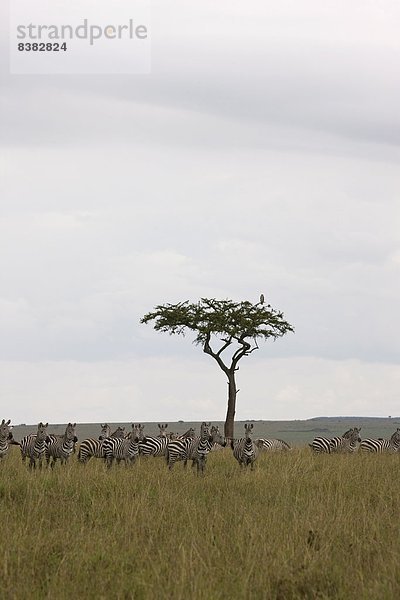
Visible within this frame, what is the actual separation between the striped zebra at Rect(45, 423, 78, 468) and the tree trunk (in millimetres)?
18959

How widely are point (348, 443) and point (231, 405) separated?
13433 millimetres

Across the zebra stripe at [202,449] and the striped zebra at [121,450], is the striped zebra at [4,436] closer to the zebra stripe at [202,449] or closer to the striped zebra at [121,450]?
the striped zebra at [121,450]

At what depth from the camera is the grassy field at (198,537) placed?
927 cm

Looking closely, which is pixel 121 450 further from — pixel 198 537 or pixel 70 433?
pixel 198 537

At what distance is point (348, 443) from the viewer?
29.7 metres

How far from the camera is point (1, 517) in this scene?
12992 mm

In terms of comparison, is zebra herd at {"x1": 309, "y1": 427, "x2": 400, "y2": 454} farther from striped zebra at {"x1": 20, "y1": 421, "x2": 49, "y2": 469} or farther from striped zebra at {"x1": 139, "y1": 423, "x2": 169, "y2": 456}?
striped zebra at {"x1": 20, "y1": 421, "x2": 49, "y2": 469}

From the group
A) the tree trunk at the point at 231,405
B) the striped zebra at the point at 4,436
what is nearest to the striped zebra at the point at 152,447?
the striped zebra at the point at 4,436

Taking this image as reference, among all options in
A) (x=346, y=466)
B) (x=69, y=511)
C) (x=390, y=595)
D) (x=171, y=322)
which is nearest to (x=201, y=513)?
(x=69, y=511)

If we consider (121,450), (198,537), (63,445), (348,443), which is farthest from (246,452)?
(198,537)

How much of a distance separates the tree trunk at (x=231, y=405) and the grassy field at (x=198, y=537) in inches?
927

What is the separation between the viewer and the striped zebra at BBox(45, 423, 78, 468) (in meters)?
23.1

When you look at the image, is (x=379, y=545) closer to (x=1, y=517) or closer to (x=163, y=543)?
(x=163, y=543)

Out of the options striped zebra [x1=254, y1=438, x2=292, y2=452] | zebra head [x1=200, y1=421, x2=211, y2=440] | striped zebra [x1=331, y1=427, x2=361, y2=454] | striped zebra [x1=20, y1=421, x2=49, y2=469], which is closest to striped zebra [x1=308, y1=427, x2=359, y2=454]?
striped zebra [x1=331, y1=427, x2=361, y2=454]
